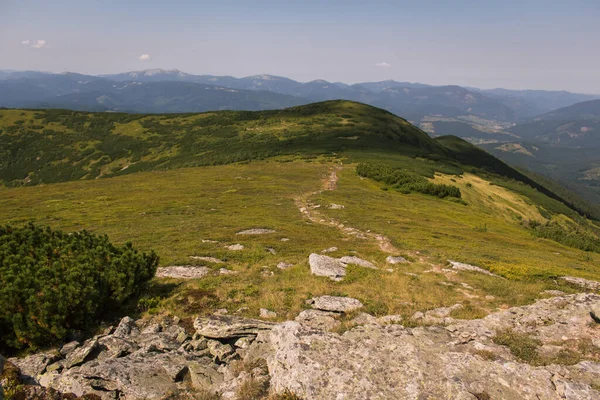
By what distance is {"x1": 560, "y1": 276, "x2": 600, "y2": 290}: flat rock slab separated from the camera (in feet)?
78.2

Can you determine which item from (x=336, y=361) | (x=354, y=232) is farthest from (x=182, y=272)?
(x=354, y=232)

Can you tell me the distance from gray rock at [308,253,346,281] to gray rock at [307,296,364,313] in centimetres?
379

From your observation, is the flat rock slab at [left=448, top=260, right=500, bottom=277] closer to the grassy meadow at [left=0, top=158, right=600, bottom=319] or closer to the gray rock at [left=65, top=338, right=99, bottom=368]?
the grassy meadow at [left=0, top=158, right=600, bottom=319]

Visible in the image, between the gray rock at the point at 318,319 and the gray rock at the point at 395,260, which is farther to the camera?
the gray rock at the point at 395,260

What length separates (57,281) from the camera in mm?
14922

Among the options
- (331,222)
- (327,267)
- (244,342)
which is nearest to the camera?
(244,342)

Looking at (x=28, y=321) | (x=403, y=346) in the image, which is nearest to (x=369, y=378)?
(x=403, y=346)

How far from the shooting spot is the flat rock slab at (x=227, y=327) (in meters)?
13.8

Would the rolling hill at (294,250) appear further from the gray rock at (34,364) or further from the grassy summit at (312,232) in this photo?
the gray rock at (34,364)

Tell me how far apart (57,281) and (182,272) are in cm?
906

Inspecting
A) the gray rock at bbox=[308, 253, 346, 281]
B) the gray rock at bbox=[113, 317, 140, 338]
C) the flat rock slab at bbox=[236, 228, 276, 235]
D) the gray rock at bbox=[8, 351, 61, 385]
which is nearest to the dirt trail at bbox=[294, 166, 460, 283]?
the gray rock at bbox=[308, 253, 346, 281]

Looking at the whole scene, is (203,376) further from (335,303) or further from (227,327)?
(335,303)

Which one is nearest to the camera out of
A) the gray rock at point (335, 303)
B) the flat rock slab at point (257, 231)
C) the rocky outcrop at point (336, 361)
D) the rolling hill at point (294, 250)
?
the rocky outcrop at point (336, 361)

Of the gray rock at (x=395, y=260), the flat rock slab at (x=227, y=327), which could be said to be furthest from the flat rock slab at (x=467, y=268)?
the flat rock slab at (x=227, y=327)
